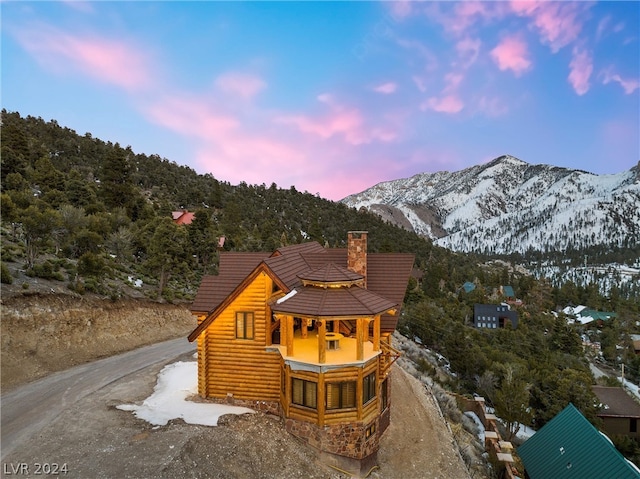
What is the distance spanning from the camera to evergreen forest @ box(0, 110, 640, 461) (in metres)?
28.9

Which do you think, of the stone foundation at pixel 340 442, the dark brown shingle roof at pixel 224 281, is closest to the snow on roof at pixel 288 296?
the dark brown shingle roof at pixel 224 281

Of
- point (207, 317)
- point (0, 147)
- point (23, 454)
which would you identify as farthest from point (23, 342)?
point (0, 147)

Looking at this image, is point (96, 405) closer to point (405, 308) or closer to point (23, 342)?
point (23, 342)

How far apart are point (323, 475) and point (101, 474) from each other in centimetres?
700

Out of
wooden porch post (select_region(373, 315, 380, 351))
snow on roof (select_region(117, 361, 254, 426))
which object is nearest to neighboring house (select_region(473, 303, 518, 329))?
wooden porch post (select_region(373, 315, 380, 351))

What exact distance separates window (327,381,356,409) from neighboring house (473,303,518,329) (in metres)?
59.5

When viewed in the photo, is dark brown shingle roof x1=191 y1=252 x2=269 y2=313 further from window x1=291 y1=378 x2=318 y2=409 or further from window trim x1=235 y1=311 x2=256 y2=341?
window x1=291 y1=378 x2=318 y2=409

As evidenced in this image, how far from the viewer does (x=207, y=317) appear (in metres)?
16.1

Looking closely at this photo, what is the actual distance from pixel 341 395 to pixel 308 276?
4641mm

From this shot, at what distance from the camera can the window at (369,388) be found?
48.1 feet

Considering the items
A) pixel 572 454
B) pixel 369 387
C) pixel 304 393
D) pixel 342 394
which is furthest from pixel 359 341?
pixel 572 454

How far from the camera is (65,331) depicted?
2278cm

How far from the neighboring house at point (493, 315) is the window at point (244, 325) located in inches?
2372

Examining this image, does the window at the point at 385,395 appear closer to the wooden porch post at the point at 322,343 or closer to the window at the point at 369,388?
the window at the point at 369,388
